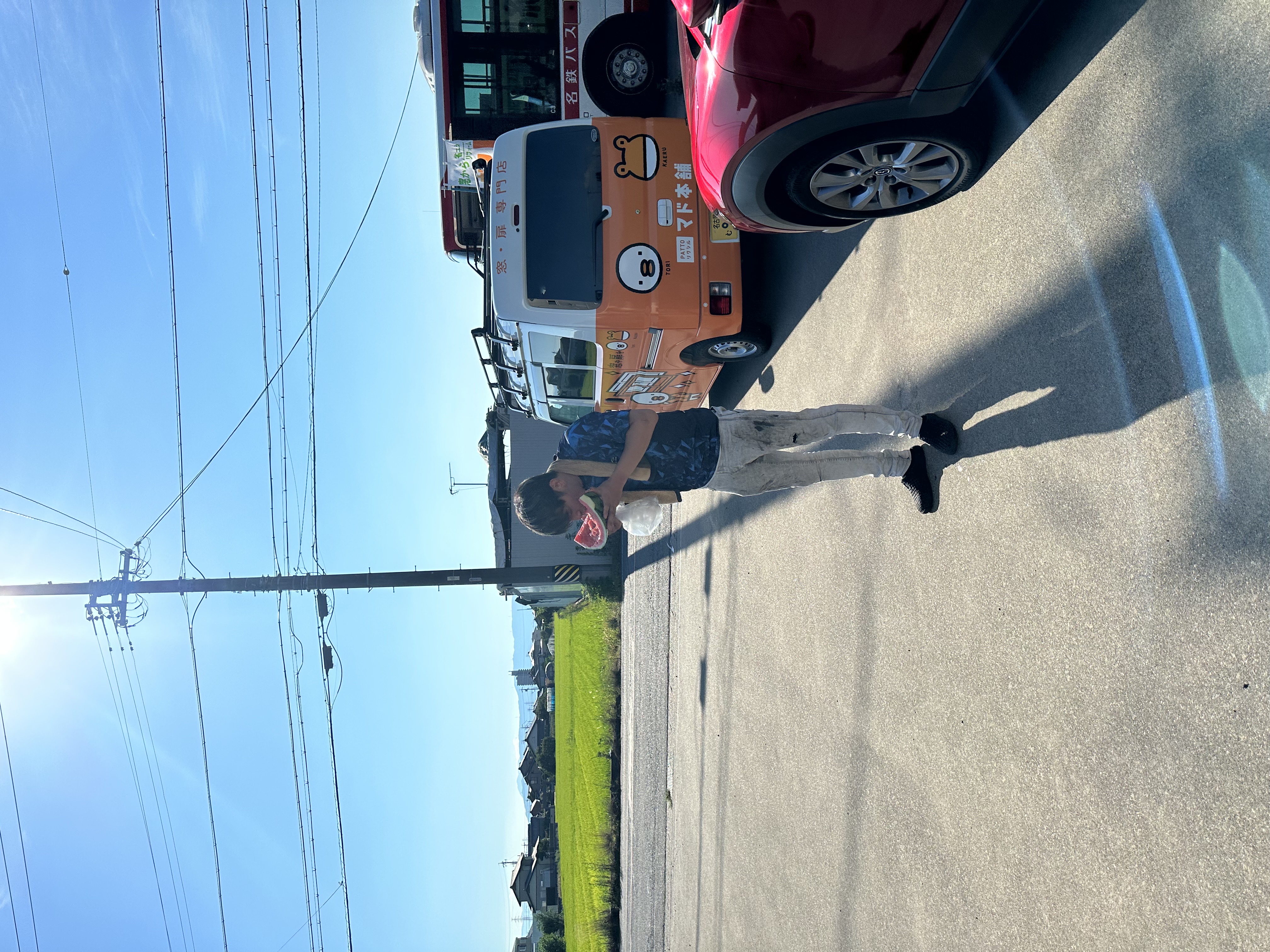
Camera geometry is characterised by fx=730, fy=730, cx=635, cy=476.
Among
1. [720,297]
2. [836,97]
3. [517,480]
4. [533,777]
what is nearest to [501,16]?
[720,297]

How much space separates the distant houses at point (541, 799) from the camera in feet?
79.9

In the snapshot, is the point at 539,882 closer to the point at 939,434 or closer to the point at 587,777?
the point at 587,777

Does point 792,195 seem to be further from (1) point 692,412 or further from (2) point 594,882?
(2) point 594,882

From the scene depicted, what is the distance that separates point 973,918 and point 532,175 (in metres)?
6.14

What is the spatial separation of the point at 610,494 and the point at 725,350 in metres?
3.31

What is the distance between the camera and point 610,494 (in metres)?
4.09

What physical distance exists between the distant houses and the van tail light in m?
20.4

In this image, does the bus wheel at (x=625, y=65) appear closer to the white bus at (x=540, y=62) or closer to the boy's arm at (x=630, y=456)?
the white bus at (x=540, y=62)

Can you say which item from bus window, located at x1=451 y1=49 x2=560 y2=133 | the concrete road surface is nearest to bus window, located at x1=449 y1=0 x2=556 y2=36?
bus window, located at x1=451 y1=49 x2=560 y2=133

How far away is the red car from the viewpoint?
3076 millimetres

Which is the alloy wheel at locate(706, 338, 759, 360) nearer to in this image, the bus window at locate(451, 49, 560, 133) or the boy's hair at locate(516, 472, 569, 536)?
the boy's hair at locate(516, 472, 569, 536)

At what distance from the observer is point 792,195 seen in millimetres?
4070

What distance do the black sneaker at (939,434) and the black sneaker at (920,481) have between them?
0.42 feet

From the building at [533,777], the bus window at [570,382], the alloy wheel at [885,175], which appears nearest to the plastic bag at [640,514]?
the alloy wheel at [885,175]
